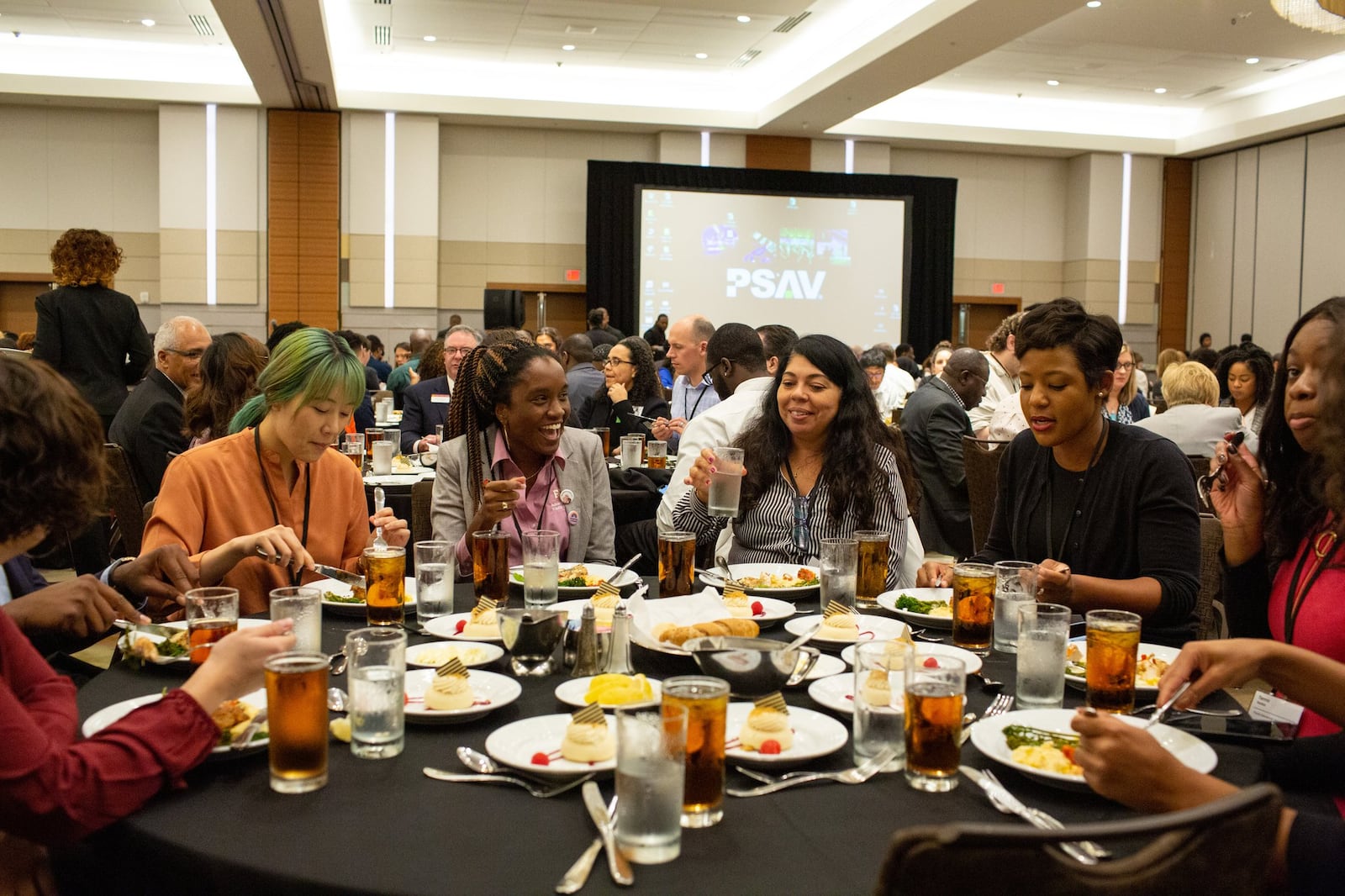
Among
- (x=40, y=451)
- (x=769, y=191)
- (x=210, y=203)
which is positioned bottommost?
(x=40, y=451)

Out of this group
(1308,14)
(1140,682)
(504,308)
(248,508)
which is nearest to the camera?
(1140,682)

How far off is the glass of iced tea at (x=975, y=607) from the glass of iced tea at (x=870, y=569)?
31 centimetres

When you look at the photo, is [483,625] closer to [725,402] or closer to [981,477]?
[725,402]

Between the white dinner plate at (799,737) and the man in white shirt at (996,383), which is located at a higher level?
the man in white shirt at (996,383)

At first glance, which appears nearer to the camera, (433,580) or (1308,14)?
(433,580)

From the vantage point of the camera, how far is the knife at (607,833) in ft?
3.65

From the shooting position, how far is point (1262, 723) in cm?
157

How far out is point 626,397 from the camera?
6.55 meters

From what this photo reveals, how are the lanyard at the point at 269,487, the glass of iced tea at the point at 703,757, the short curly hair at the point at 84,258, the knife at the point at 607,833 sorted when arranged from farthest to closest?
the short curly hair at the point at 84,258 < the lanyard at the point at 269,487 < the glass of iced tea at the point at 703,757 < the knife at the point at 607,833

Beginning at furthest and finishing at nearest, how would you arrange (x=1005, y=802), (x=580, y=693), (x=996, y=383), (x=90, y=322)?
(x=996, y=383)
(x=90, y=322)
(x=580, y=693)
(x=1005, y=802)

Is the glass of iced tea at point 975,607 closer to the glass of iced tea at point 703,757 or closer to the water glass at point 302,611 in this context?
the glass of iced tea at point 703,757

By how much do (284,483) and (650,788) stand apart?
1.77m

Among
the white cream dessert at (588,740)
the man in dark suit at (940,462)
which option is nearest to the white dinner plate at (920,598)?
the white cream dessert at (588,740)

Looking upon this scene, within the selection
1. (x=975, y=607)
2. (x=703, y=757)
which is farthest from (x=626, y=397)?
(x=703, y=757)
